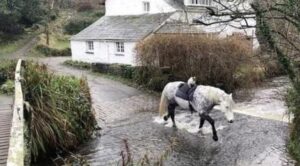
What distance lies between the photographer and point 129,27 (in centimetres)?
3369

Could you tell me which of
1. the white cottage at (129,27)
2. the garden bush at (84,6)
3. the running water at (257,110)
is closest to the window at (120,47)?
the white cottage at (129,27)

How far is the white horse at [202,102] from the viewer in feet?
47.9

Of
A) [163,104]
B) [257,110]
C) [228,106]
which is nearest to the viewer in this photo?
[228,106]

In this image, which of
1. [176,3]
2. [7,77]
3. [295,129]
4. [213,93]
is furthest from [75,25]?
[295,129]

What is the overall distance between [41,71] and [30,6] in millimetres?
37656

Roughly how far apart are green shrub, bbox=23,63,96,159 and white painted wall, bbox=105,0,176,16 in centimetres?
2181

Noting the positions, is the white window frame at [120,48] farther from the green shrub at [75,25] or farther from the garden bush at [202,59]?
the green shrub at [75,25]

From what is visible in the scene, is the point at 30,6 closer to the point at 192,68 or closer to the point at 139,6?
the point at 139,6

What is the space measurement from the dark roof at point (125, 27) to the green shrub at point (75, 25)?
14.1m

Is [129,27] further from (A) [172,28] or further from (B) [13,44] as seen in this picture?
(B) [13,44]

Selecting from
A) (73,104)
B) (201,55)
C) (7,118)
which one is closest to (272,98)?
(201,55)

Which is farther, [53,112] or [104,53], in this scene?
[104,53]

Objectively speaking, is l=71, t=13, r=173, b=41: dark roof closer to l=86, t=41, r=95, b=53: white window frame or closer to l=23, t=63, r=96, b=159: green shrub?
l=86, t=41, r=95, b=53: white window frame

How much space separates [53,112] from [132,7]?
26048 mm
